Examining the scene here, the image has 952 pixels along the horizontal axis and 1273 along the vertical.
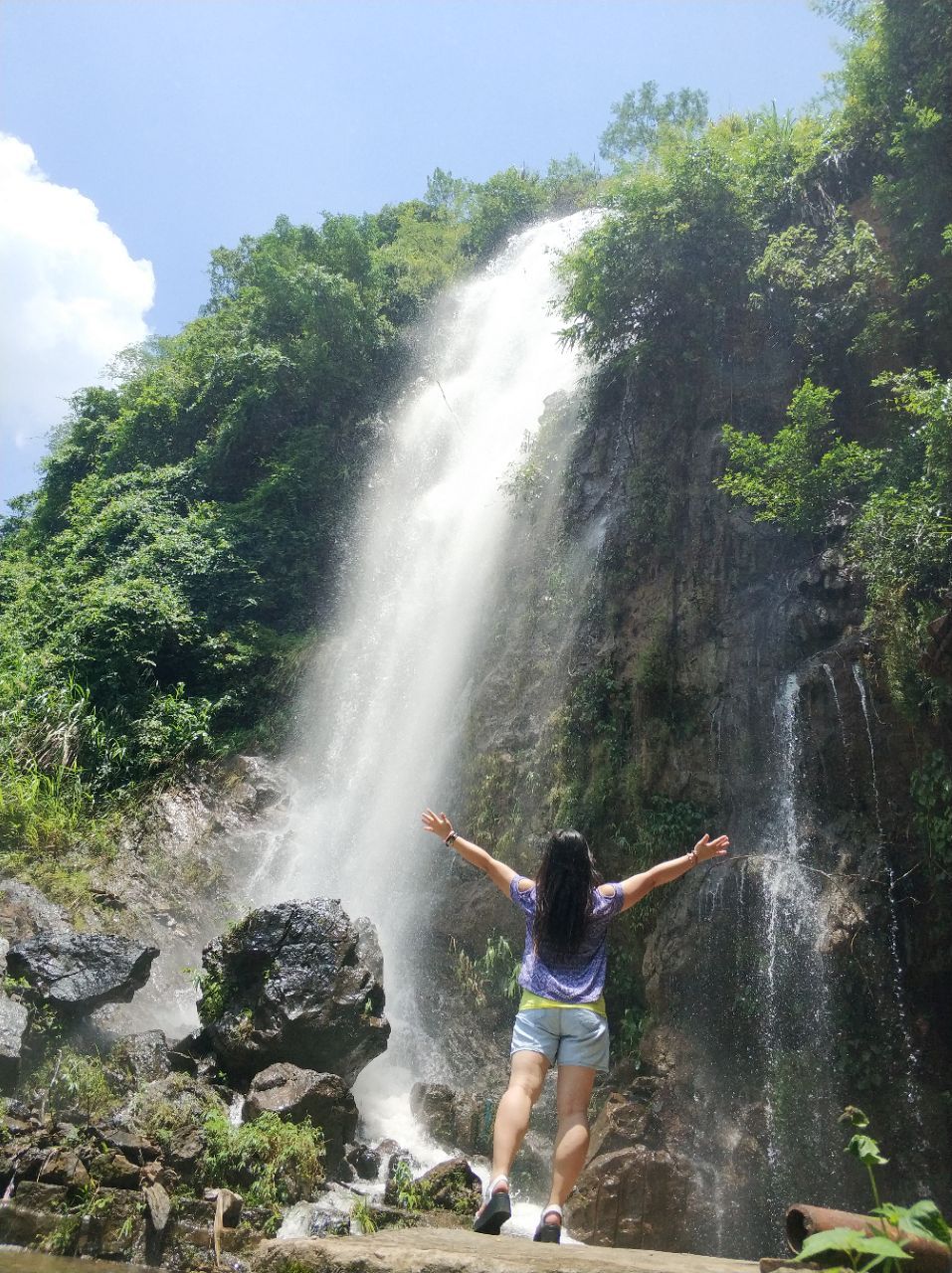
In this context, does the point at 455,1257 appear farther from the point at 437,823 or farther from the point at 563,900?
the point at 437,823

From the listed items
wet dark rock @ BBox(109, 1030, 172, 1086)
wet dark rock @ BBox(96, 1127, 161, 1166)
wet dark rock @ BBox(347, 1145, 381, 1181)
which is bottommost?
wet dark rock @ BBox(96, 1127, 161, 1166)

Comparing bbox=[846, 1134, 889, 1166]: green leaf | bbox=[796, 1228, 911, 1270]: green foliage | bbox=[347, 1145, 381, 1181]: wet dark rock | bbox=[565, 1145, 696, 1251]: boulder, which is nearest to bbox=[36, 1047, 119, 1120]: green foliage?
bbox=[347, 1145, 381, 1181]: wet dark rock

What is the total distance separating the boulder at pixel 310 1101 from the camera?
6.62m

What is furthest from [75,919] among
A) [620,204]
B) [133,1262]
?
[620,204]

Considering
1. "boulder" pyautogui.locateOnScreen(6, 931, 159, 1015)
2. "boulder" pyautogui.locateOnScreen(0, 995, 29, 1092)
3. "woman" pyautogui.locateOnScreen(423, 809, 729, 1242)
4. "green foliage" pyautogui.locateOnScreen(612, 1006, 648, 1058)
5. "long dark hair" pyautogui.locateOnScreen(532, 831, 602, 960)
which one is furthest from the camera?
"green foliage" pyautogui.locateOnScreen(612, 1006, 648, 1058)

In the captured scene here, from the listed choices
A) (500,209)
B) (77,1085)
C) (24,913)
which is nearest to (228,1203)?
(77,1085)

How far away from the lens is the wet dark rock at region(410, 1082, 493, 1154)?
781 cm

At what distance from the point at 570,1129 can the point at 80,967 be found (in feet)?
20.3

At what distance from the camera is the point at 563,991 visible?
3479 mm

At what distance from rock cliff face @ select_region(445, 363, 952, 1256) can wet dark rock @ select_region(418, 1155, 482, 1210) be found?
97 cm

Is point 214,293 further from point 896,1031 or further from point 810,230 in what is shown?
point 896,1031

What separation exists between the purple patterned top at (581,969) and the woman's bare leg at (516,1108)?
0.25m

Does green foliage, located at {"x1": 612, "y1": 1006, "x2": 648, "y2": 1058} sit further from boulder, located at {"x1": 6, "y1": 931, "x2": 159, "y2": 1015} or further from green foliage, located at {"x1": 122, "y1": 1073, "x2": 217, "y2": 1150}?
boulder, located at {"x1": 6, "y1": 931, "x2": 159, "y2": 1015}

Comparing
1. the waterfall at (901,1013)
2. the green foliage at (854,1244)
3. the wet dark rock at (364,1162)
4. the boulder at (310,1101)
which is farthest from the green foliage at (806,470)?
the green foliage at (854,1244)
